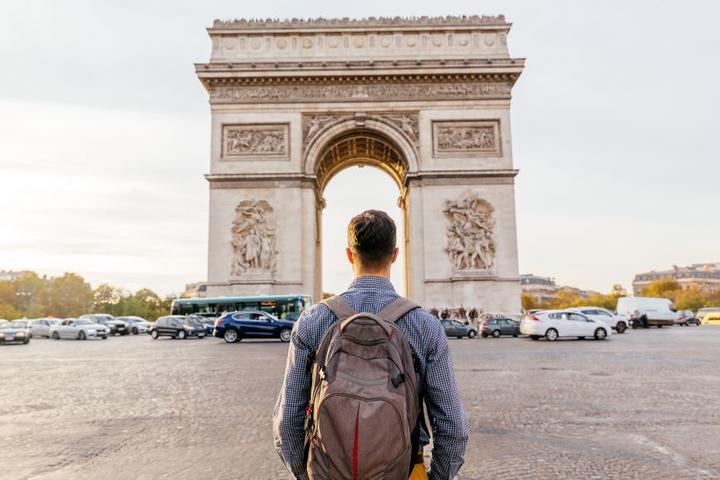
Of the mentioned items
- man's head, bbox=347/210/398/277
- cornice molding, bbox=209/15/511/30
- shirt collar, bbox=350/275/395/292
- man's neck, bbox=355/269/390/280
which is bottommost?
shirt collar, bbox=350/275/395/292

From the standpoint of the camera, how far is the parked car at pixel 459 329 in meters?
22.8

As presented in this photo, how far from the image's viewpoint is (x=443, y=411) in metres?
1.97

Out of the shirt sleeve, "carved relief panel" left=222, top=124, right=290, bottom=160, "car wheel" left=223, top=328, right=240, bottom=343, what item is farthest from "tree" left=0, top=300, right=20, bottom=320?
the shirt sleeve

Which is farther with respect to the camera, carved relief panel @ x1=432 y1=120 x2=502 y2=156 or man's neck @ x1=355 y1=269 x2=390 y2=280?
carved relief panel @ x1=432 y1=120 x2=502 y2=156

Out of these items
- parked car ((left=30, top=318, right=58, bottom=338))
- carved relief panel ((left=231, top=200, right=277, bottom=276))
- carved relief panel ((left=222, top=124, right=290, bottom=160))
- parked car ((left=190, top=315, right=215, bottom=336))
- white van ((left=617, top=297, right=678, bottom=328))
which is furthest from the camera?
white van ((left=617, top=297, right=678, bottom=328))

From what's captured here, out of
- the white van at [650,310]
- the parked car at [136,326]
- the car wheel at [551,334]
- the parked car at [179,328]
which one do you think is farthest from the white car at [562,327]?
the parked car at [136,326]

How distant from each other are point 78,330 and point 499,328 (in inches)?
708

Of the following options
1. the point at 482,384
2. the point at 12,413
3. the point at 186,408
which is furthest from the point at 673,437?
the point at 12,413

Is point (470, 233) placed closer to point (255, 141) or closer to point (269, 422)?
point (255, 141)

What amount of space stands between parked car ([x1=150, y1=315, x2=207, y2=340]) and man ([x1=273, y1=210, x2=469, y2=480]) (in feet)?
77.9

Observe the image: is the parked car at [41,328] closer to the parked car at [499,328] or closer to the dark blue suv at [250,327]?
the dark blue suv at [250,327]

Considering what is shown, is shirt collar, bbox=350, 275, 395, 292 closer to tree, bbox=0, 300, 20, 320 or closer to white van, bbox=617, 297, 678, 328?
white van, bbox=617, 297, 678, 328

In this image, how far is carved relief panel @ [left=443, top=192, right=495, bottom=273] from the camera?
25.5 m

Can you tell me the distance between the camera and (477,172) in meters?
25.9
